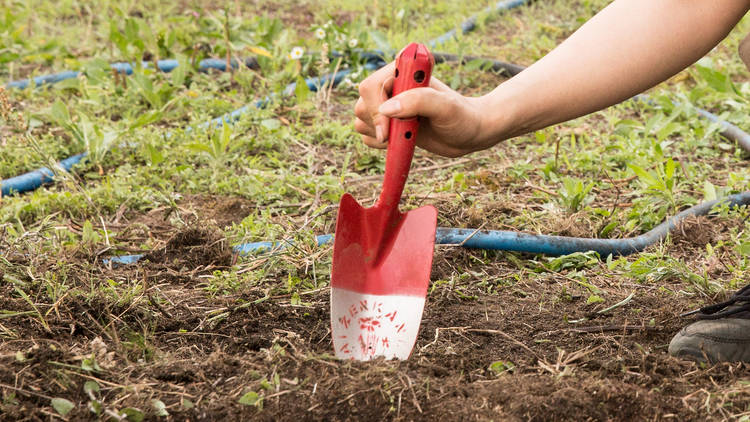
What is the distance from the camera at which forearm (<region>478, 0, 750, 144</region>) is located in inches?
67.5

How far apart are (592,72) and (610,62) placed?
4cm

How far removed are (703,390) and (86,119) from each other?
2616mm

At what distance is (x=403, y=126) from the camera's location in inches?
66.2

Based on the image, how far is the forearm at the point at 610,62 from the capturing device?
5.63 feet

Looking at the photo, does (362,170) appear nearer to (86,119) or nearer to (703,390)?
(86,119)

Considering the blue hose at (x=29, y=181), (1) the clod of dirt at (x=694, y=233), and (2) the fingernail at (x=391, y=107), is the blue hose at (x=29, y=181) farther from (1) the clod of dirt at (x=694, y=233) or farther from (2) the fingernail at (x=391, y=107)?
(1) the clod of dirt at (x=694, y=233)

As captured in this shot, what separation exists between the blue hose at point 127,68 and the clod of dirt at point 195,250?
170 centimetres

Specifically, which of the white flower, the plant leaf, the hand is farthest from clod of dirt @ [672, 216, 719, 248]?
the white flower

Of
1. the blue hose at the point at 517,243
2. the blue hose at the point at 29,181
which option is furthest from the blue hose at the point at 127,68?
the blue hose at the point at 517,243

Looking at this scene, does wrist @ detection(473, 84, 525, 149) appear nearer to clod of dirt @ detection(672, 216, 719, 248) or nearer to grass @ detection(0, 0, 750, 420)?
grass @ detection(0, 0, 750, 420)

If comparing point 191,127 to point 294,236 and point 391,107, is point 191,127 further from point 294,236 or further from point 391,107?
point 391,107

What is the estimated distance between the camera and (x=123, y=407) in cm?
150

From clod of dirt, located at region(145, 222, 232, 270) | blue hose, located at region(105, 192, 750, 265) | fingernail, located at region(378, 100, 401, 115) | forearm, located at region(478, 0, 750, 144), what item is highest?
forearm, located at region(478, 0, 750, 144)

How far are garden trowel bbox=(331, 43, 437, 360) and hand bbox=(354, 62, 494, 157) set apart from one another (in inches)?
2.0
